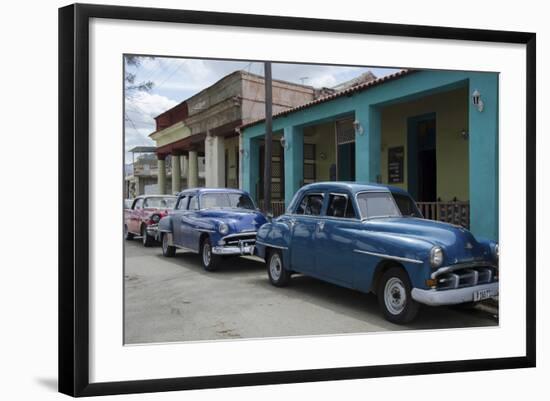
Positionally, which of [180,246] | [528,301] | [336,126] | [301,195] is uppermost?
[336,126]

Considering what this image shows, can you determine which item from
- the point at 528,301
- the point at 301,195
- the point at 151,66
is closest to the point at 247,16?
the point at 151,66

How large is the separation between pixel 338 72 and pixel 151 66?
6.25 ft

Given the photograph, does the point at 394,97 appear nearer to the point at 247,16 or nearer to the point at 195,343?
the point at 247,16

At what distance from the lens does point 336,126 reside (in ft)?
22.7

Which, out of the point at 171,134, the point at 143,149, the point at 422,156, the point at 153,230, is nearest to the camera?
the point at 143,149

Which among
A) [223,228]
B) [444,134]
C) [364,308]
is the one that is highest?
[444,134]

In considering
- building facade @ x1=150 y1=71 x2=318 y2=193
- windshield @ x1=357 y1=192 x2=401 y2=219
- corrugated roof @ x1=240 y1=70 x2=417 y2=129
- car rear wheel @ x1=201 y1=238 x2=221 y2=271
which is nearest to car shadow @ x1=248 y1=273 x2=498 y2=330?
car rear wheel @ x1=201 y1=238 x2=221 y2=271

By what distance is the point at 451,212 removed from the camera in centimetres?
583

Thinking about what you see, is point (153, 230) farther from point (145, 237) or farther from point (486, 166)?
point (486, 166)

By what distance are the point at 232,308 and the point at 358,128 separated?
116 inches

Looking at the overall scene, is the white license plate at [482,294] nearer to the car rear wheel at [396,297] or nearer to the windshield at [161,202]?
the car rear wheel at [396,297]

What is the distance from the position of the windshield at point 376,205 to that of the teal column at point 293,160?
2.92ft

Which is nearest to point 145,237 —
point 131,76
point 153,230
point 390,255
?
point 153,230

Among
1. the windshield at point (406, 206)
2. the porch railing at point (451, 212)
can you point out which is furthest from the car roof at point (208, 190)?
the porch railing at point (451, 212)
